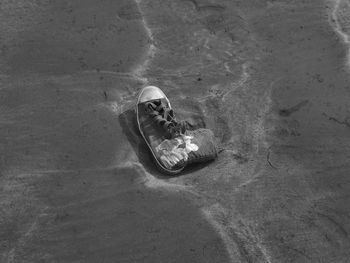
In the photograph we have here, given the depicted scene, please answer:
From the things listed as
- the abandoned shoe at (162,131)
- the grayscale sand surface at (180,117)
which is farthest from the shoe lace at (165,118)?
the grayscale sand surface at (180,117)

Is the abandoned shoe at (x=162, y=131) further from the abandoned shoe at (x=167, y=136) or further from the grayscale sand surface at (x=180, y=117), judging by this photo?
the grayscale sand surface at (x=180, y=117)

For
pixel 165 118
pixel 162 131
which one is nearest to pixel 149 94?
pixel 165 118

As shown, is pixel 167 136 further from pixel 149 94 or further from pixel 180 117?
pixel 149 94

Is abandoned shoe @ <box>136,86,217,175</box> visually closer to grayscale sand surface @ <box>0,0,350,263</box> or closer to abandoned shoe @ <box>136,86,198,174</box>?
abandoned shoe @ <box>136,86,198,174</box>

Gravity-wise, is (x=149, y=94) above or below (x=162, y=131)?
above

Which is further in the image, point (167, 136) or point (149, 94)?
point (149, 94)
